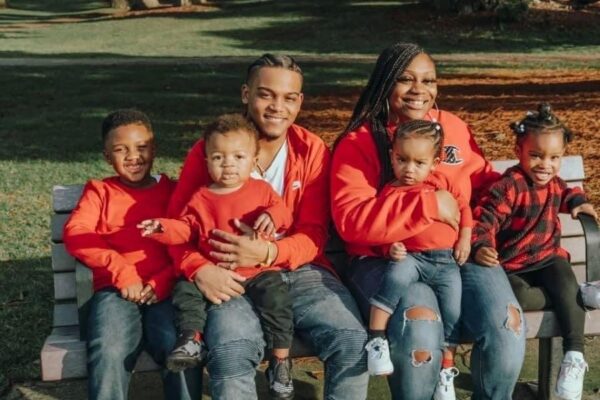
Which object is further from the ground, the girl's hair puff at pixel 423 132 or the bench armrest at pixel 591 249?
the girl's hair puff at pixel 423 132

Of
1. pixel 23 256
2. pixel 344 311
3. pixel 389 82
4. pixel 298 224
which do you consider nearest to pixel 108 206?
pixel 298 224

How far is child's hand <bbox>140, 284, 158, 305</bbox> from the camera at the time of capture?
3.72 m

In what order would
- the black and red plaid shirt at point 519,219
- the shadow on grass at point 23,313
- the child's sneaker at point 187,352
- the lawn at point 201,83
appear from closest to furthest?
the child's sneaker at point 187,352, the black and red plaid shirt at point 519,219, the shadow on grass at point 23,313, the lawn at point 201,83

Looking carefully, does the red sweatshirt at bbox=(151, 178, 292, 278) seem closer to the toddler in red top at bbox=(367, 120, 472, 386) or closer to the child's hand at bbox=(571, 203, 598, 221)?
the toddler in red top at bbox=(367, 120, 472, 386)

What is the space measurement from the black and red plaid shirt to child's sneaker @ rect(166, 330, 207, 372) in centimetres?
140

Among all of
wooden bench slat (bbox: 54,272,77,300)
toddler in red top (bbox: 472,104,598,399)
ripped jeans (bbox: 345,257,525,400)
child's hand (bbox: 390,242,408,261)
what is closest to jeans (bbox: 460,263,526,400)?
ripped jeans (bbox: 345,257,525,400)

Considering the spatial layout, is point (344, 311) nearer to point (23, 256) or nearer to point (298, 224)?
point (298, 224)

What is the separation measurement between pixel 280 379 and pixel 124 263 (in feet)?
2.74

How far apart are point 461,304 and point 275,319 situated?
0.82 meters

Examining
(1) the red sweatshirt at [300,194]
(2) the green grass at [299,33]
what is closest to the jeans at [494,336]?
(1) the red sweatshirt at [300,194]

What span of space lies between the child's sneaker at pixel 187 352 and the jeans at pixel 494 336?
1126 millimetres

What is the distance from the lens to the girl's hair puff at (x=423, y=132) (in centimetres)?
382

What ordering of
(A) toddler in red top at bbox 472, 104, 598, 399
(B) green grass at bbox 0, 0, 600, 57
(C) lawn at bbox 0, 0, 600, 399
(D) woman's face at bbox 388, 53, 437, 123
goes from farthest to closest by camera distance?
(B) green grass at bbox 0, 0, 600, 57, (C) lawn at bbox 0, 0, 600, 399, (D) woman's face at bbox 388, 53, 437, 123, (A) toddler in red top at bbox 472, 104, 598, 399

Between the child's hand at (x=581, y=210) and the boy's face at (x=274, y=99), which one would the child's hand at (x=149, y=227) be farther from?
the child's hand at (x=581, y=210)
